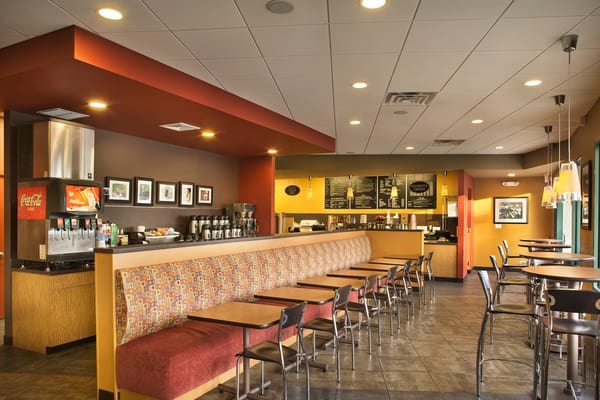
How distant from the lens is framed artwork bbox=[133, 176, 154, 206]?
20.6ft

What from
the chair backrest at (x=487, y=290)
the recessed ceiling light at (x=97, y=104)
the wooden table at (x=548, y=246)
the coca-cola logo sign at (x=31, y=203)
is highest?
the recessed ceiling light at (x=97, y=104)

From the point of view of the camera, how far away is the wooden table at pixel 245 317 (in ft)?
9.94

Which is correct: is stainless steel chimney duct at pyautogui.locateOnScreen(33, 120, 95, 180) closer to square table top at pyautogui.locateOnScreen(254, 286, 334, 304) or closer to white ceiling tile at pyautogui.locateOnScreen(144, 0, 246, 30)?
white ceiling tile at pyautogui.locateOnScreen(144, 0, 246, 30)

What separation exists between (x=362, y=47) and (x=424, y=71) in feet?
2.97

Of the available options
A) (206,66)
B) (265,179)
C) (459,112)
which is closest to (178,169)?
(265,179)

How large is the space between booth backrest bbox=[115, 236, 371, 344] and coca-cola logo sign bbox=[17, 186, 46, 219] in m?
1.92

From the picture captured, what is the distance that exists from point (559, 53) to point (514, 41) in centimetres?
57

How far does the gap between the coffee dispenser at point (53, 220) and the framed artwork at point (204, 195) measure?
8.46ft

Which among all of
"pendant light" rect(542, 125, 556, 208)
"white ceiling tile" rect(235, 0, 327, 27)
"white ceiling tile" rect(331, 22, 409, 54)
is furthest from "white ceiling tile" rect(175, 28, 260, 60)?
"pendant light" rect(542, 125, 556, 208)

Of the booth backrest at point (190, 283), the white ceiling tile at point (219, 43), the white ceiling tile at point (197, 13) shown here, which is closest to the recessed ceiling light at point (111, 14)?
the white ceiling tile at point (197, 13)

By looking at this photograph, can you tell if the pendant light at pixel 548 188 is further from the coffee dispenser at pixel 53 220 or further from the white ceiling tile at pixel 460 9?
the coffee dispenser at pixel 53 220

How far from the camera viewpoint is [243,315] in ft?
10.7

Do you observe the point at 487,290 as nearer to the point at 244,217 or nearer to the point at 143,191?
the point at 143,191

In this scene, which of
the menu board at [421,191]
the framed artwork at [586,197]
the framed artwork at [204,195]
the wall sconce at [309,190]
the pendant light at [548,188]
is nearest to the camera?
the framed artwork at [586,197]
